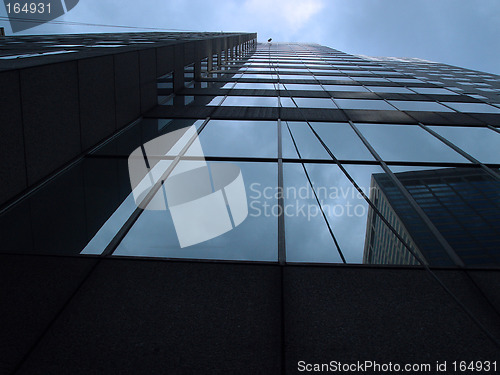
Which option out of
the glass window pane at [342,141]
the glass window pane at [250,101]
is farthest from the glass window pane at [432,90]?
the glass window pane at [342,141]

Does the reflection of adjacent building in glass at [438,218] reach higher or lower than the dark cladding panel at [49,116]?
lower

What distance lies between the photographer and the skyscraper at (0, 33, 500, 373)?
404 centimetres

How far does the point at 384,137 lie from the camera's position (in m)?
10.3

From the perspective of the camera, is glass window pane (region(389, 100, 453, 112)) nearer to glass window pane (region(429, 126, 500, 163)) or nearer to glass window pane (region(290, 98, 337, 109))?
glass window pane (region(429, 126, 500, 163))

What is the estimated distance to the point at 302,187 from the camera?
7203mm

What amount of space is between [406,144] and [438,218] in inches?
159

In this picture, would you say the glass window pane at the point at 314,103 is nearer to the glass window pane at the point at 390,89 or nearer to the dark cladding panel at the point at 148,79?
the glass window pane at the point at 390,89

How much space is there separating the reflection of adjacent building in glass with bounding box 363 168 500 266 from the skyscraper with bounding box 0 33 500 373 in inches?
1.6

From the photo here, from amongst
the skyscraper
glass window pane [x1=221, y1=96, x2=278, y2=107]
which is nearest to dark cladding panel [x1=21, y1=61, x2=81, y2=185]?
the skyscraper

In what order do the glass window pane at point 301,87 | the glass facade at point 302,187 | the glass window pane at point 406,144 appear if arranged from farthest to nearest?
the glass window pane at point 301,87 → the glass window pane at point 406,144 → the glass facade at point 302,187

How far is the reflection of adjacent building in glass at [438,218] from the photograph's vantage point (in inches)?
215

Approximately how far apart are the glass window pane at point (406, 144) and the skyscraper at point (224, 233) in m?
0.07

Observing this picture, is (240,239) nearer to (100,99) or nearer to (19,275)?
(19,275)

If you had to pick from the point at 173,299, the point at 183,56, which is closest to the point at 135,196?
the point at 173,299
